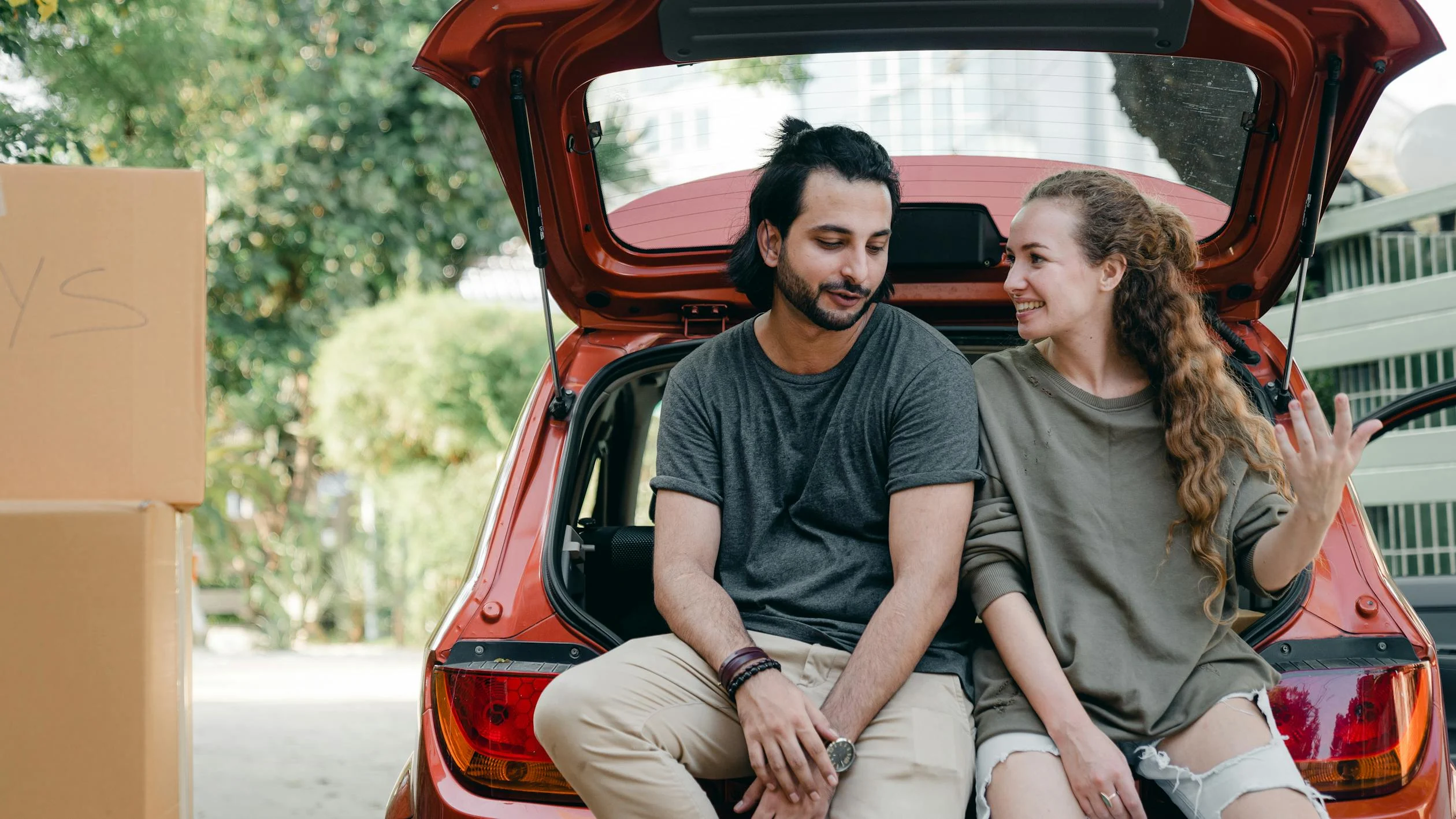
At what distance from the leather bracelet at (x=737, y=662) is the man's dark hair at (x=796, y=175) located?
2.30 feet

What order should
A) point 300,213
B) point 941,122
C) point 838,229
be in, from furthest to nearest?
point 300,213, point 941,122, point 838,229

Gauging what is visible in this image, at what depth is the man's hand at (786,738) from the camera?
1.74 m

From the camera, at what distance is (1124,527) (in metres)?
1.91

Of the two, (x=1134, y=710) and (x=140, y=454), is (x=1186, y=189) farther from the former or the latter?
(x=140, y=454)

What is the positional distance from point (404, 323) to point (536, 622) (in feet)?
25.9

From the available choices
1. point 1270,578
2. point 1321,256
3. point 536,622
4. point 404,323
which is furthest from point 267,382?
point 1270,578

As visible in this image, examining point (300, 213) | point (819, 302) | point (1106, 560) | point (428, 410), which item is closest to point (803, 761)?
point (1106, 560)

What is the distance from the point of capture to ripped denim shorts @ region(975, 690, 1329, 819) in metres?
1.68

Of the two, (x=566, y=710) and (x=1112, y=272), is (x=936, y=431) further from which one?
(x=566, y=710)

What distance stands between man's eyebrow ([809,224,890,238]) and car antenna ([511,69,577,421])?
1.73 feet

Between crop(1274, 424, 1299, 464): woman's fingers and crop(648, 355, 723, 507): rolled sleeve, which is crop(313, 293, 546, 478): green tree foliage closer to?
crop(648, 355, 723, 507): rolled sleeve

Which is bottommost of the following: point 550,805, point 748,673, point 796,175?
point 550,805

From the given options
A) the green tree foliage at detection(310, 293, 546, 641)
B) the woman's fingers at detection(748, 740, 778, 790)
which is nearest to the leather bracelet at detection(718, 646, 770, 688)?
the woman's fingers at detection(748, 740, 778, 790)

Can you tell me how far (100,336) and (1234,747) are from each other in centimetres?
173
